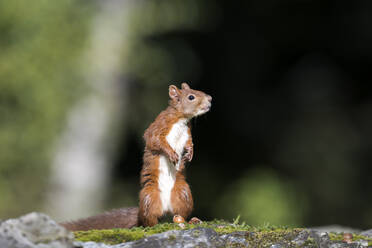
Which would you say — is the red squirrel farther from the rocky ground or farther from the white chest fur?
the rocky ground

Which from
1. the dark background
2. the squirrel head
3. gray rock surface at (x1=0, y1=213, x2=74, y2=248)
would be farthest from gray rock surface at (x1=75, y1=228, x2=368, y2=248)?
the dark background

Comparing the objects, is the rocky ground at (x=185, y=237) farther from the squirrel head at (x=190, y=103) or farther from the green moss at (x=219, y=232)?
the squirrel head at (x=190, y=103)

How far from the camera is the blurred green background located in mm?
8344

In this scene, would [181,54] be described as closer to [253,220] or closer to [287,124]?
[287,124]

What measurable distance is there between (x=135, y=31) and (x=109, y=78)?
794 millimetres

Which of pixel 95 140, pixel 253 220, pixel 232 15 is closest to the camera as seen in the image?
pixel 253 220

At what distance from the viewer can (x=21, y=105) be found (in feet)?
28.0

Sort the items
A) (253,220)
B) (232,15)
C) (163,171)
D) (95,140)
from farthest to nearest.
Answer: (232,15)
(95,140)
(253,220)
(163,171)

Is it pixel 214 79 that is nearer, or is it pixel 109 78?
pixel 109 78

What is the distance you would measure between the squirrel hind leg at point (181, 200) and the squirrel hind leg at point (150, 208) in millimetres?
97

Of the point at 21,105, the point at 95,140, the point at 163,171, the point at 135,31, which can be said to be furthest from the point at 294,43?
the point at 163,171

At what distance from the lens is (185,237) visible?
9.71 feet

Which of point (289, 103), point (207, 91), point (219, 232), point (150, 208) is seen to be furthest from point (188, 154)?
point (289, 103)

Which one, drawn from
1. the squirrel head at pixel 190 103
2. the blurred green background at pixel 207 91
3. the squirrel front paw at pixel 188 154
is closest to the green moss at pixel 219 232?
the squirrel front paw at pixel 188 154
